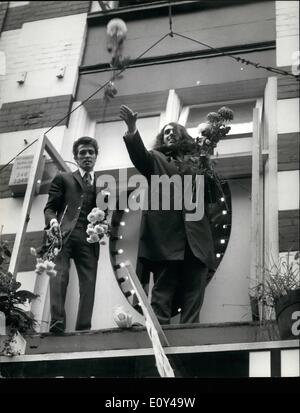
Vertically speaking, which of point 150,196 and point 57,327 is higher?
point 150,196

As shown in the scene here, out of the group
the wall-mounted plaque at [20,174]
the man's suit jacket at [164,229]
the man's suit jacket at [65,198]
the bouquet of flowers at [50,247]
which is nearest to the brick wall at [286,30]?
the man's suit jacket at [164,229]

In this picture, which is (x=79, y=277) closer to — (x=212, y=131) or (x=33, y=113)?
(x=212, y=131)

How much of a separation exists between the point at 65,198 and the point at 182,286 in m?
0.85

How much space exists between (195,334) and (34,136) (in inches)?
73.2

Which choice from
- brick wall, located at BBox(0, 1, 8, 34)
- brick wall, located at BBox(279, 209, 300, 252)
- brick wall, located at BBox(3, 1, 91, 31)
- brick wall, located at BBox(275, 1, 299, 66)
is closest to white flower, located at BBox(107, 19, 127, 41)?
brick wall, located at BBox(3, 1, 91, 31)

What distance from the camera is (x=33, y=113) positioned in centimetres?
574

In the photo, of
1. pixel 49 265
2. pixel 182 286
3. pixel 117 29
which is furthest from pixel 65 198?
pixel 117 29

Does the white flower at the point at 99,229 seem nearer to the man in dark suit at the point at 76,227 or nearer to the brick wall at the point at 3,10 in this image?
the man in dark suit at the point at 76,227

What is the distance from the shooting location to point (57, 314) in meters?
4.79

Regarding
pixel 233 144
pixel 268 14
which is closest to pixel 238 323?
pixel 233 144

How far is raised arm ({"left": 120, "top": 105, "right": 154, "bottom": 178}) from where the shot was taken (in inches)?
186

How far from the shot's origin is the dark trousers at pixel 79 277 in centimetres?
481

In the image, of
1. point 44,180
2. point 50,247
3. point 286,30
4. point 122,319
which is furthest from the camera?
point 286,30

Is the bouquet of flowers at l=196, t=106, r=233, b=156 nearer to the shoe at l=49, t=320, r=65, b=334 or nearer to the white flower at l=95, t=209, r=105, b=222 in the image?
the white flower at l=95, t=209, r=105, b=222
